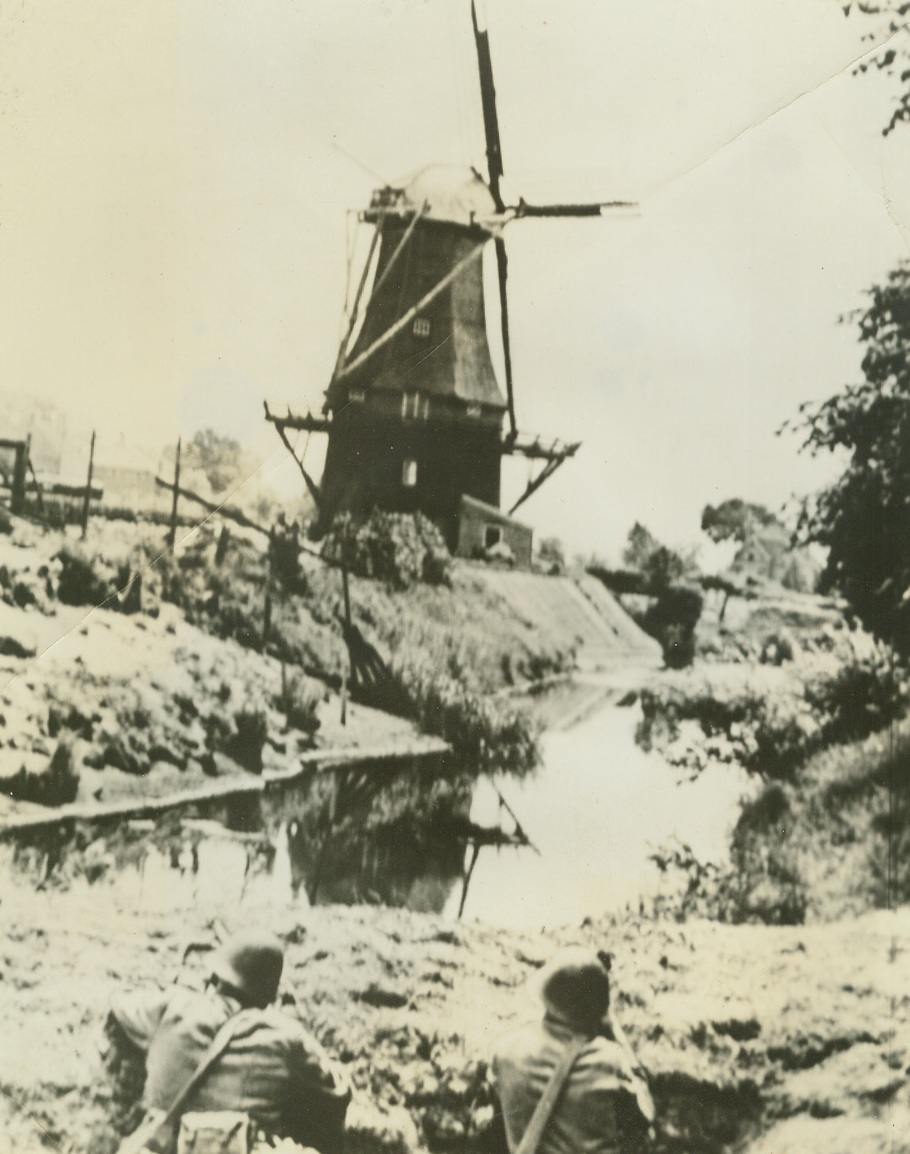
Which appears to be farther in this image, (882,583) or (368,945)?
(882,583)

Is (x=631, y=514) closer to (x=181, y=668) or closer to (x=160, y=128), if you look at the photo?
(x=181, y=668)

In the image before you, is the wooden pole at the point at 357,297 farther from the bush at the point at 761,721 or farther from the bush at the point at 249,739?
the bush at the point at 761,721

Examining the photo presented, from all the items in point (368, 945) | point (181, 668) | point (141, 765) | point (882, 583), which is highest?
point (882, 583)

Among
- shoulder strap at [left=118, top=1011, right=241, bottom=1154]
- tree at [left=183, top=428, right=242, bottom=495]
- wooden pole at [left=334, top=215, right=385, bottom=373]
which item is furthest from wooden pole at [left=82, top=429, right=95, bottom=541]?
shoulder strap at [left=118, top=1011, right=241, bottom=1154]

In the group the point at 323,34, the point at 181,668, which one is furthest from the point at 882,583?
the point at 323,34

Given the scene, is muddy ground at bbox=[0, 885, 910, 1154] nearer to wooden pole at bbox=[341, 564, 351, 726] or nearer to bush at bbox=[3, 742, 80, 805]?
bush at bbox=[3, 742, 80, 805]

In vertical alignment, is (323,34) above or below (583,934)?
above

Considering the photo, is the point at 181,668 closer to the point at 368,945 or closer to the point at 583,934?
the point at 368,945

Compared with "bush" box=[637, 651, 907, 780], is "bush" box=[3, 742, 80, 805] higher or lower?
lower
